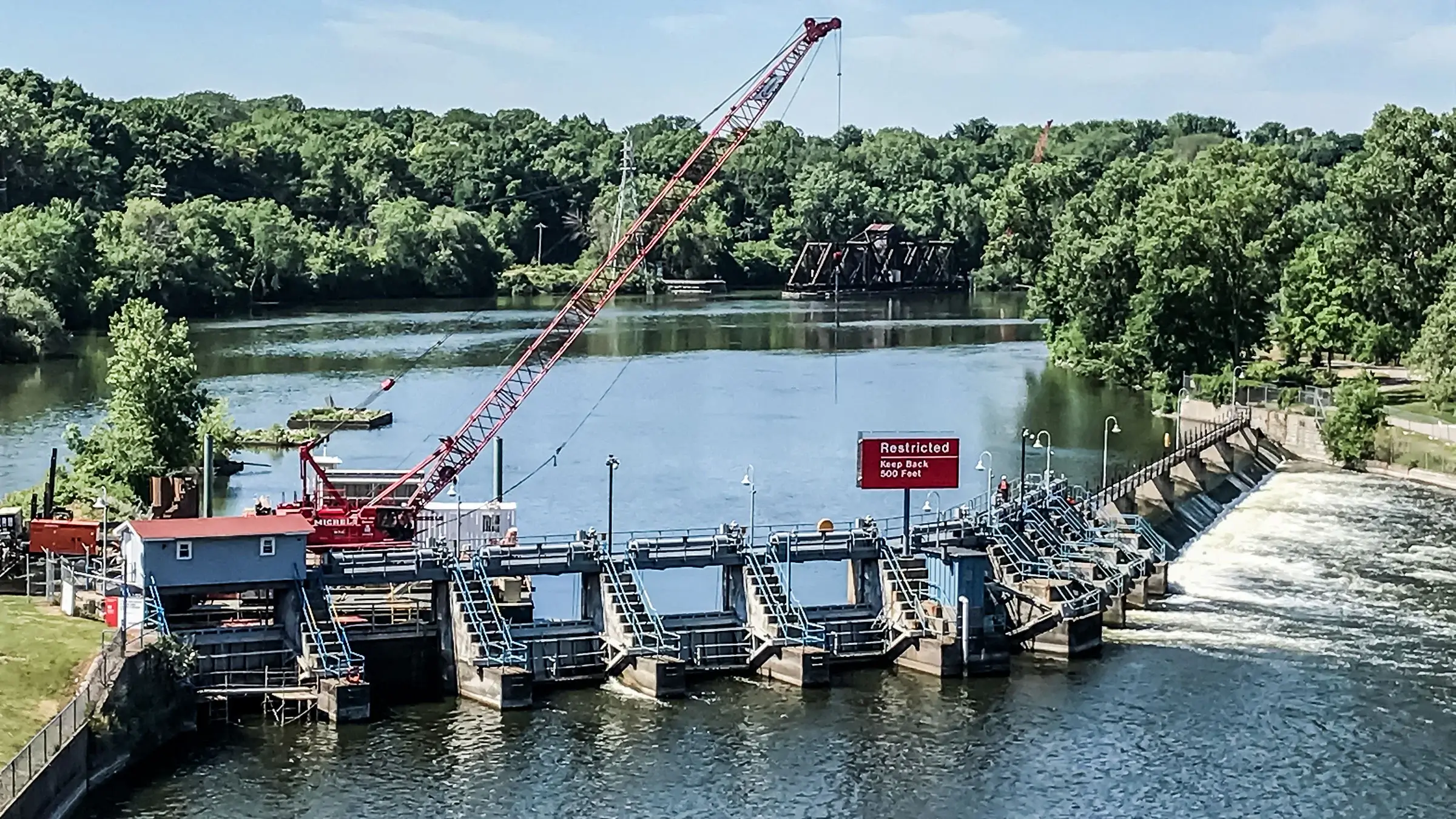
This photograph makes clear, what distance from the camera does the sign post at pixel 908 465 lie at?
73.1m

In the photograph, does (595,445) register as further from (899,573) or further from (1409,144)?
(1409,144)

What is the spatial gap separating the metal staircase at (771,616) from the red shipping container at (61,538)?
2211cm

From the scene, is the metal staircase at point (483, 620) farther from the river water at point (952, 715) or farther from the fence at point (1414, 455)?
the fence at point (1414, 455)

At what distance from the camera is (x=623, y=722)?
205ft

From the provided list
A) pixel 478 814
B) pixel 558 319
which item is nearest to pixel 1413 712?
pixel 478 814

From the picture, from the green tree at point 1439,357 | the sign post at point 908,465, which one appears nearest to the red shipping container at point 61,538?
the sign post at point 908,465

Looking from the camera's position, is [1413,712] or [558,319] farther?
[558,319]

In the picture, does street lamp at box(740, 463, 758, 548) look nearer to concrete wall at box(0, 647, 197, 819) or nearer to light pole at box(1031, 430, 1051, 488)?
light pole at box(1031, 430, 1051, 488)

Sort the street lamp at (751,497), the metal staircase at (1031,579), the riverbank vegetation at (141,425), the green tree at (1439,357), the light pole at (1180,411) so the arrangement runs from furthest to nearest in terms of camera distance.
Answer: the light pole at (1180,411)
the green tree at (1439,357)
the riverbank vegetation at (141,425)
the street lamp at (751,497)
the metal staircase at (1031,579)

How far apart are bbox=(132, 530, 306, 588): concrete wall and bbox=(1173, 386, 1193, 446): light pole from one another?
229 ft

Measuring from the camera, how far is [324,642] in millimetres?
63656

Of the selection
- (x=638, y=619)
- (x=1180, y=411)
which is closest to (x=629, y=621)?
(x=638, y=619)

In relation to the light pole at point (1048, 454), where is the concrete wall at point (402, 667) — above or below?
below

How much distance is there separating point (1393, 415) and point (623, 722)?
7458cm
